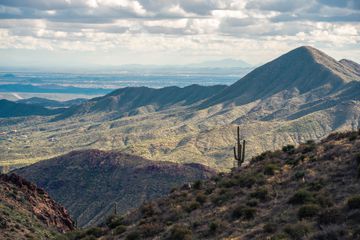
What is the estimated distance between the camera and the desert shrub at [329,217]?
25.5m

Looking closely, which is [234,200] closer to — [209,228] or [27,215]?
[209,228]

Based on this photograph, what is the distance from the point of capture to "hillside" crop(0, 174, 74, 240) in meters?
48.6

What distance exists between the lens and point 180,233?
29781mm

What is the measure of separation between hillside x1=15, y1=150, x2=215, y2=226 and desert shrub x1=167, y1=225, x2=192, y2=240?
278ft

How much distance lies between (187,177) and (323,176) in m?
105

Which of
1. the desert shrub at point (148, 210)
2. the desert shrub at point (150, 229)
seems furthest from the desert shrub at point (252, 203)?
the desert shrub at point (148, 210)

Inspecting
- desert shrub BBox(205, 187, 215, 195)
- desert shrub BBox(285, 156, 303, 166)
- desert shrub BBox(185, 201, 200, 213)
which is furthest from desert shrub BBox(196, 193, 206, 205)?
desert shrub BBox(285, 156, 303, 166)

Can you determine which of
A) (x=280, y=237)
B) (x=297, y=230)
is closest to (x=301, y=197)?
(x=297, y=230)

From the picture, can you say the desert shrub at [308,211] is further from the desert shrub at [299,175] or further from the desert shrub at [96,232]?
the desert shrub at [96,232]

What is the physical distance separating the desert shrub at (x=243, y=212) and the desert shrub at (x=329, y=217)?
15.3ft

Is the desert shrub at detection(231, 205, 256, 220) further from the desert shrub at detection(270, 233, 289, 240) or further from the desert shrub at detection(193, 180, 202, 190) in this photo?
the desert shrub at detection(193, 180, 202, 190)

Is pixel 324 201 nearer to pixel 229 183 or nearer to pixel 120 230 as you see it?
pixel 229 183

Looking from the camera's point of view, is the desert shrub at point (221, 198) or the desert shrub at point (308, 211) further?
the desert shrub at point (221, 198)

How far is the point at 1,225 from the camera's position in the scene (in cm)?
4784
